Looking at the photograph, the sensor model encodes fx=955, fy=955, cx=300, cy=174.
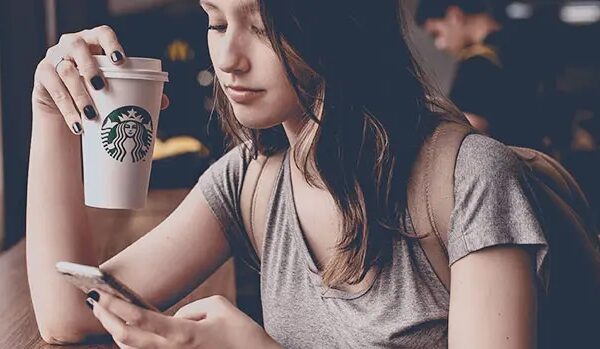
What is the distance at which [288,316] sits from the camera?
1.34 m

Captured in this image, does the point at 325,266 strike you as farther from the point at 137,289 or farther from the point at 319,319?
the point at 137,289

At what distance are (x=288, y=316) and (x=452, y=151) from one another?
35 cm

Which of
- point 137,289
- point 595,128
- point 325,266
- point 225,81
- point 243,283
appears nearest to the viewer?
point 225,81

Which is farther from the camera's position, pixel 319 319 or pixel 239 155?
pixel 239 155

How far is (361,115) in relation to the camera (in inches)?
48.8

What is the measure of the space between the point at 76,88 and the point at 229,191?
13.2 inches

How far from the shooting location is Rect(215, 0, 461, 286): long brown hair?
1.20 m

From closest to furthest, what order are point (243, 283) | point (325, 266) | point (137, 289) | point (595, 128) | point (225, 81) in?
point (225, 81) → point (325, 266) → point (137, 289) → point (243, 283) → point (595, 128)

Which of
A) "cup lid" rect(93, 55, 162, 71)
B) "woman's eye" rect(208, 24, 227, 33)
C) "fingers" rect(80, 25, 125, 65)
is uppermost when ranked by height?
"woman's eye" rect(208, 24, 227, 33)

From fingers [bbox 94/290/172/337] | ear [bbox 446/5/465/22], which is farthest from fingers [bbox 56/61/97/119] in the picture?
ear [bbox 446/5/465/22]

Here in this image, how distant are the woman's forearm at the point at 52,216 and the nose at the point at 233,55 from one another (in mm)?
384

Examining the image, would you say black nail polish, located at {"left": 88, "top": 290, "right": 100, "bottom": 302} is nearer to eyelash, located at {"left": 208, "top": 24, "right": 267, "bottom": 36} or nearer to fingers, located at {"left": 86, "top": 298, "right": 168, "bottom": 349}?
fingers, located at {"left": 86, "top": 298, "right": 168, "bottom": 349}

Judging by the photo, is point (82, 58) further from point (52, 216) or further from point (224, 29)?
point (52, 216)

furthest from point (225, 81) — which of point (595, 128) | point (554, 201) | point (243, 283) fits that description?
point (595, 128)
